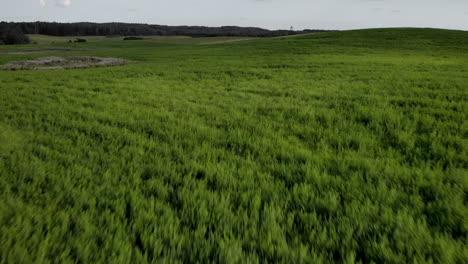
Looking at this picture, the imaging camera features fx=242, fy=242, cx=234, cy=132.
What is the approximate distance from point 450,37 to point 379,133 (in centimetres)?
3949

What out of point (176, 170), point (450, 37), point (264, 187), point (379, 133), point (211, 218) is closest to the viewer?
point (211, 218)

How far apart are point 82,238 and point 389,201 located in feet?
7.75

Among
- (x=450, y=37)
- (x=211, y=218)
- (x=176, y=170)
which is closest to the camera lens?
(x=211, y=218)

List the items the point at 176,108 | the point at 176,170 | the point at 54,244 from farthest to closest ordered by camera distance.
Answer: the point at 176,108 → the point at 176,170 → the point at 54,244

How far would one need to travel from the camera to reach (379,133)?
3.68 meters

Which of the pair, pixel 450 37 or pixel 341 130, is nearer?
pixel 341 130

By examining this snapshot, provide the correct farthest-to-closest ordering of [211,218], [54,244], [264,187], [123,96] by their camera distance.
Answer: [123,96], [264,187], [211,218], [54,244]

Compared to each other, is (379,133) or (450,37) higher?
(450,37)

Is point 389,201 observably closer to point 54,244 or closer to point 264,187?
point 264,187

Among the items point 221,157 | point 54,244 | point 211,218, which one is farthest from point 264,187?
point 54,244

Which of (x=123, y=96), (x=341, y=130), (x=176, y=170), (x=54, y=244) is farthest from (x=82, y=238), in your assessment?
(x=123, y=96)

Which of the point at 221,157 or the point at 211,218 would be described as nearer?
the point at 211,218

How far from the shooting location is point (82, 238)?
5.41 feet

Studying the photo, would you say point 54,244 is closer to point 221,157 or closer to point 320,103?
point 221,157
